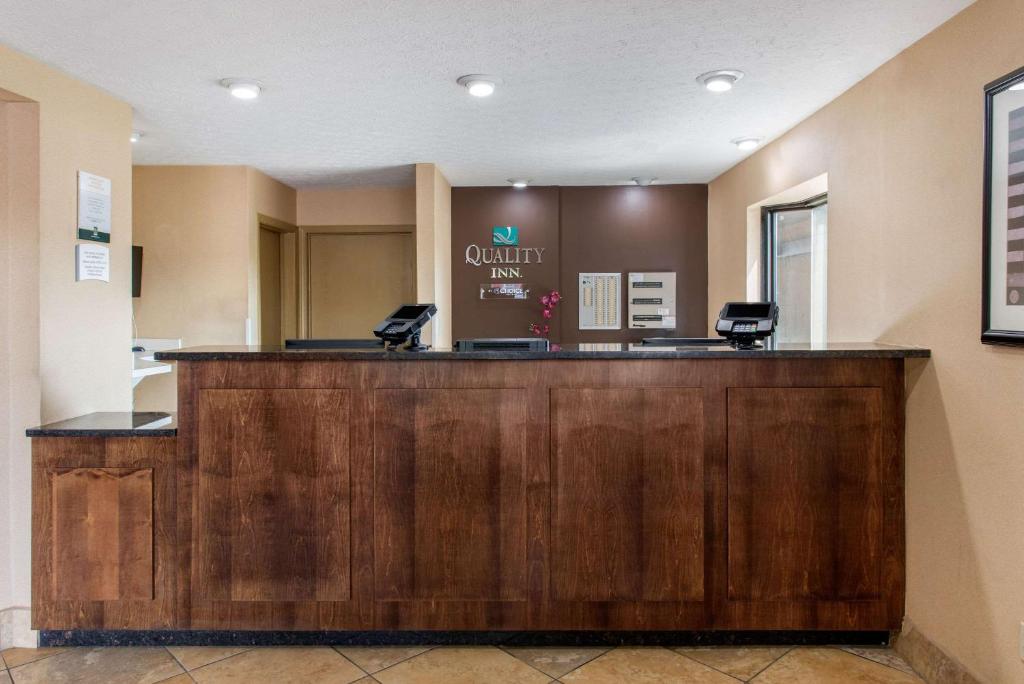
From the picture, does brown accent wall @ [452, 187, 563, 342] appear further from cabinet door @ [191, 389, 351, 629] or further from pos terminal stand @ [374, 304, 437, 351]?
cabinet door @ [191, 389, 351, 629]

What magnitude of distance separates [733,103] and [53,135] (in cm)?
318

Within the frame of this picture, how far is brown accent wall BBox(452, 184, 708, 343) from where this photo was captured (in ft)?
19.2

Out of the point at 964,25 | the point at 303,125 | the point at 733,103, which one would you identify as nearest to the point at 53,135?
the point at 303,125

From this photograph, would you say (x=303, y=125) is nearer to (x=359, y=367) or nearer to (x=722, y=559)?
(x=359, y=367)

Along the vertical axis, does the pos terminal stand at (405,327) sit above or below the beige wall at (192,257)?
below

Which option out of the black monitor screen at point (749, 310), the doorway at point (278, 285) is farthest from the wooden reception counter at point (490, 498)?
the doorway at point (278, 285)

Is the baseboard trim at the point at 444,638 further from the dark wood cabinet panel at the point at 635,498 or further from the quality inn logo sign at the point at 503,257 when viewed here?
the quality inn logo sign at the point at 503,257

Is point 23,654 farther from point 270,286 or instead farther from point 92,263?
point 270,286

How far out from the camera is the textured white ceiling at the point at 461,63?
2.40 m

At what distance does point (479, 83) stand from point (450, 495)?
190cm

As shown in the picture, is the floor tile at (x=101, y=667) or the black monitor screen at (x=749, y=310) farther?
the black monitor screen at (x=749, y=310)

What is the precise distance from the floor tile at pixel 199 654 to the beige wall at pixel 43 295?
62cm

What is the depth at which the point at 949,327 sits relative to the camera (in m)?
2.27

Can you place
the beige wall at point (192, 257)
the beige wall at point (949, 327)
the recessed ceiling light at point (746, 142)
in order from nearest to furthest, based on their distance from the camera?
the beige wall at point (949, 327) → the recessed ceiling light at point (746, 142) → the beige wall at point (192, 257)
